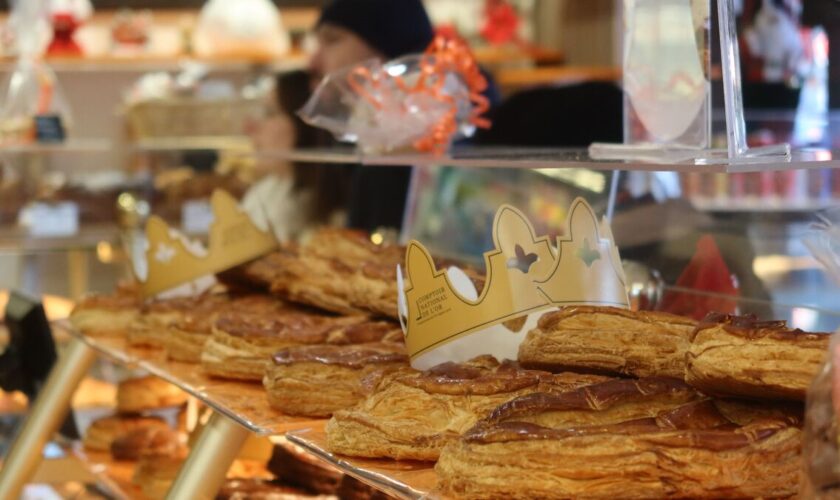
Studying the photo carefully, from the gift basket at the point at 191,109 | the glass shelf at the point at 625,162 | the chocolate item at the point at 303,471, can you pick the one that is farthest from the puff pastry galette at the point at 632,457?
the gift basket at the point at 191,109

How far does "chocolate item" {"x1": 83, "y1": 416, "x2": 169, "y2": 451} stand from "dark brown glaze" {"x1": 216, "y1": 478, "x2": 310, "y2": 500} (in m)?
0.60

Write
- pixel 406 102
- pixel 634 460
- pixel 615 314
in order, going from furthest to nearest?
pixel 406 102 < pixel 615 314 < pixel 634 460

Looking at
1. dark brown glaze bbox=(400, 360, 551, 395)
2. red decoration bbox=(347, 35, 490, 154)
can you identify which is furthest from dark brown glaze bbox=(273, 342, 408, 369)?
red decoration bbox=(347, 35, 490, 154)

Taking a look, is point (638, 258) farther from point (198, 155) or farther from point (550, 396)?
point (198, 155)

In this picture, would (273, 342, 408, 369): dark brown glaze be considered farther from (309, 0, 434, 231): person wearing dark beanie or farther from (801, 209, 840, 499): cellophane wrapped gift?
(309, 0, 434, 231): person wearing dark beanie

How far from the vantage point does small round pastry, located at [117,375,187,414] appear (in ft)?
→ 9.90

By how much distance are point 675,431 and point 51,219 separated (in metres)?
3.58

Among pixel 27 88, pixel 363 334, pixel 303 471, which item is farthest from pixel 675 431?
pixel 27 88

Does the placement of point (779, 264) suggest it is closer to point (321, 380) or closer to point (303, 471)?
point (303, 471)

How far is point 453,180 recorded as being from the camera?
10.7ft

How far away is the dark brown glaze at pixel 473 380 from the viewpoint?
143cm

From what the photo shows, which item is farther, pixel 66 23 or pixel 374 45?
pixel 66 23

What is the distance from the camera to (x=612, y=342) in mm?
1492

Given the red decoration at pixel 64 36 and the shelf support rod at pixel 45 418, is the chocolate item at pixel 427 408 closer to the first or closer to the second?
the shelf support rod at pixel 45 418
